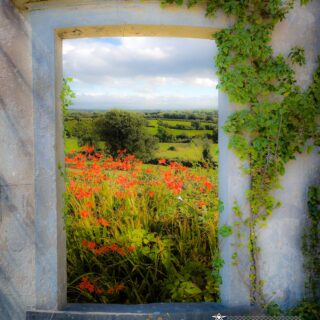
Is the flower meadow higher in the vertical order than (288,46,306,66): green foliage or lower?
lower

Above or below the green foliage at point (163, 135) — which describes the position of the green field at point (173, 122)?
above

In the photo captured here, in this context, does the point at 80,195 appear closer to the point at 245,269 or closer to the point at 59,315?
the point at 59,315

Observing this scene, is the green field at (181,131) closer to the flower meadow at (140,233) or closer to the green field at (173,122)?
the green field at (173,122)

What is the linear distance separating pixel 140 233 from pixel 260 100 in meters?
1.96

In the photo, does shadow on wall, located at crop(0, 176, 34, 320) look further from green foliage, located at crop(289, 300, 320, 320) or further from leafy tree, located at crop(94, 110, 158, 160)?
leafy tree, located at crop(94, 110, 158, 160)

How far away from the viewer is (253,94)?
321 cm

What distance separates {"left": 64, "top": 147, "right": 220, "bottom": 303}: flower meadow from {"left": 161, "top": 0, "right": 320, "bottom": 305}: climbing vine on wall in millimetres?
721

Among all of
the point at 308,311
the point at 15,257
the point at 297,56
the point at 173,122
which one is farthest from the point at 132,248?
the point at 173,122

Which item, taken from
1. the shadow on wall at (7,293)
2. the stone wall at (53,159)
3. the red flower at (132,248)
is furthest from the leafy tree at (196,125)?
the shadow on wall at (7,293)

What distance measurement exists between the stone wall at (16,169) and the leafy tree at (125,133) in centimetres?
290

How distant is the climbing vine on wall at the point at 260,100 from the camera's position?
3.16 metres

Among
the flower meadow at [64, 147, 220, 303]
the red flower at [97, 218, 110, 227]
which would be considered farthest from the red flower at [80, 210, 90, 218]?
the red flower at [97, 218, 110, 227]

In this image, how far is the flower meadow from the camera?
4.07 m

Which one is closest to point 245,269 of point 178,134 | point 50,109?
point 50,109
